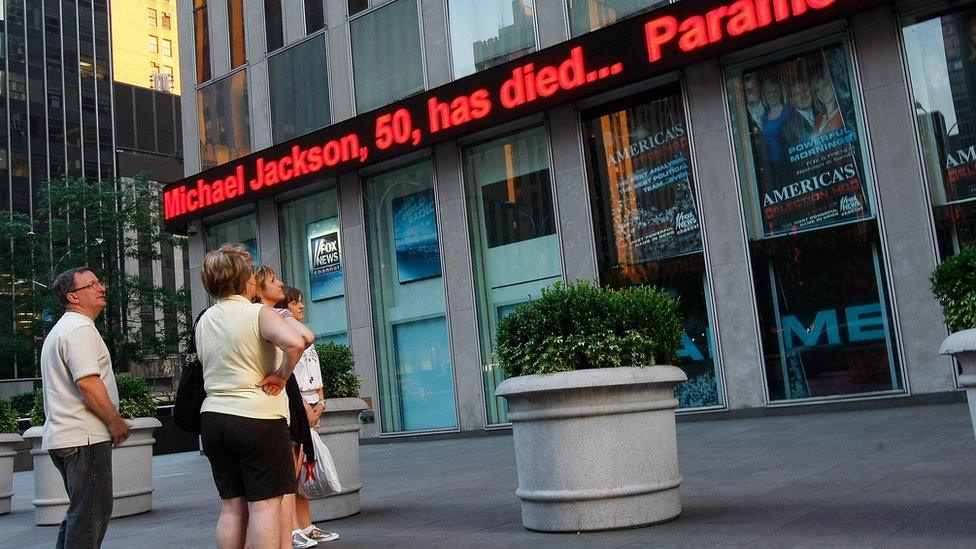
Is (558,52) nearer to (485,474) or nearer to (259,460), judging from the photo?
(485,474)

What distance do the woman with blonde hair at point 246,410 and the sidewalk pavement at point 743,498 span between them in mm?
1905

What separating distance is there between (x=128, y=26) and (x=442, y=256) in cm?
9023

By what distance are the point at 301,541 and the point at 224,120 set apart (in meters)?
19.2

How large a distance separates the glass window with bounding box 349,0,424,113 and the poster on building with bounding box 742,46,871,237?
298 inches

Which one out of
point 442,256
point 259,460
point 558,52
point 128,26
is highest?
point 128,26

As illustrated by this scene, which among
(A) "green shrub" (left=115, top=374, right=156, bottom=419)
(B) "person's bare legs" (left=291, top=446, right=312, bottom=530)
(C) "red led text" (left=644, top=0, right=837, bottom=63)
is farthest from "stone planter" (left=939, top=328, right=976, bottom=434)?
(C) "red led text" (left=644, top=0, right=837, bottom=63)

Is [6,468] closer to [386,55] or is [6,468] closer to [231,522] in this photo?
[231,522]

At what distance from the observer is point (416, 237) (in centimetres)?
1997

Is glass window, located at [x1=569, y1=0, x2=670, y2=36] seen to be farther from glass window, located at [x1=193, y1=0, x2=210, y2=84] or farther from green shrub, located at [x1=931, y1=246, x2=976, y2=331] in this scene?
green shrub, located at [x1=931, y1=246, x2=976, y2=331]

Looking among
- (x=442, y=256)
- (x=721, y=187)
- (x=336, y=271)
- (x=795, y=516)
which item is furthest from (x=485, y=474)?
(x=336, y=271)

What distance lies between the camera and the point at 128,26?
319 feet

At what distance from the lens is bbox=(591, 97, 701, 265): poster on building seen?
16.4 m

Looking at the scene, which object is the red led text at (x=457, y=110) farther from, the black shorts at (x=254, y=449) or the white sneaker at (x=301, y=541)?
the black shorts at (x=254, y=449)

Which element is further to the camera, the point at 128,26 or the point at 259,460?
the point at 128,26
